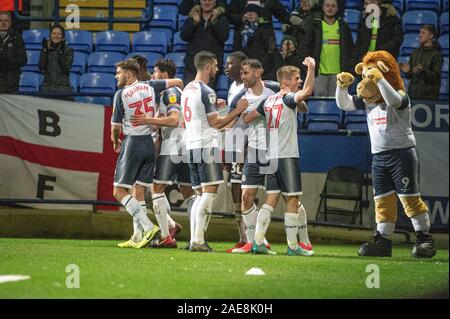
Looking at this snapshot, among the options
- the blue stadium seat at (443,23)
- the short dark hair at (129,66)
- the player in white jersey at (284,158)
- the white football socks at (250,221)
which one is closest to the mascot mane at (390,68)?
the player in white jersey at (284,158)

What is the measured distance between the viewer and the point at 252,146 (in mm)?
12352

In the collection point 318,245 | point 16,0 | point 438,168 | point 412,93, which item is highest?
point 16,0

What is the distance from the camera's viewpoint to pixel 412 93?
49.5 feet

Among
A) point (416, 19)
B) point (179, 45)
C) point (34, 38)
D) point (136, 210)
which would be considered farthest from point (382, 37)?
point (34, 38)

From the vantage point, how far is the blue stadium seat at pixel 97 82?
17125mm

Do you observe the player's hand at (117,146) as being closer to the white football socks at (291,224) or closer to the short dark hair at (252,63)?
the short dark hair at (252,63)

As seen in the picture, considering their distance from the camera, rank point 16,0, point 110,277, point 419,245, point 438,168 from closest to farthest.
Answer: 1. point 110,277
2. point 419,245
3. point 438,168
4. point 16,0

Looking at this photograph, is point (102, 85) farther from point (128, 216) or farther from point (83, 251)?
point (83, 251)

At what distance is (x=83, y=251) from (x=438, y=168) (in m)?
4.85

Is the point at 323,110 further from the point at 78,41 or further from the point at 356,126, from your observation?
the point at 78,41

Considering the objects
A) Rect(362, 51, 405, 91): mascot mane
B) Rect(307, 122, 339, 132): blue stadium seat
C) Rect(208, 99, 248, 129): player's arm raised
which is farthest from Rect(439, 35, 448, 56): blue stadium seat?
Rect(208, 99, 248, 129): player's arm raised

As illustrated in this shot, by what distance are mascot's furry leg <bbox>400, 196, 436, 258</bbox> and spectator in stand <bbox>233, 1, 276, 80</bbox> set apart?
434 centimetres

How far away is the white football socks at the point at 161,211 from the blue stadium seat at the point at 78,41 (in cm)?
618

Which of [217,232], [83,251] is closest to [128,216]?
[217,232]
